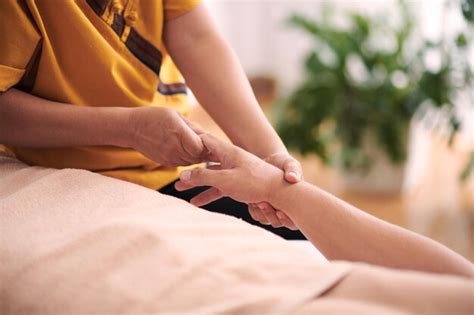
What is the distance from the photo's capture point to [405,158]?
2850mm

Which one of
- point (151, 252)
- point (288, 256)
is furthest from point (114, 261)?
point (288, 256)

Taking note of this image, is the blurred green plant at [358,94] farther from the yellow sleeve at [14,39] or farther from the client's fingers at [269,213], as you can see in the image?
the yellow sleeve at [14,39]

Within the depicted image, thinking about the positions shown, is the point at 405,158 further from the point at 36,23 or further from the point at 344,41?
the point at 36,23

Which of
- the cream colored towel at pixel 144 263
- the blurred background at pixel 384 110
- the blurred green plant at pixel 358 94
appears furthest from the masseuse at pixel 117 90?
the blurred green plant at pixel 358 94

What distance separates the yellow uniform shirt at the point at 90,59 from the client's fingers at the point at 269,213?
0.70ft

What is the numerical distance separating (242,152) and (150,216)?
0.96ft

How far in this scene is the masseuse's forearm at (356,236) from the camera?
88cm

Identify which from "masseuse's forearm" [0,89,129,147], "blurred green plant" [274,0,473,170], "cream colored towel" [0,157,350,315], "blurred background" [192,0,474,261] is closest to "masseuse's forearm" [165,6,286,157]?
"masseuse's forearm" [0,89,129,147]

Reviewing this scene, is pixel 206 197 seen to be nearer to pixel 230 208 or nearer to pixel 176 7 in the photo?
pixel 230 208

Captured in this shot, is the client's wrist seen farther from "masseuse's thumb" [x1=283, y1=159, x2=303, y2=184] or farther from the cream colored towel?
the cream colored towel

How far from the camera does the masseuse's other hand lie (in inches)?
42.4

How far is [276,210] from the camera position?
1.12 meters

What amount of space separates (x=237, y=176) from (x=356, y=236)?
23cm

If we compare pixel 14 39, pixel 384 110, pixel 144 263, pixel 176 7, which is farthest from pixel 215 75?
pixel 384 110
